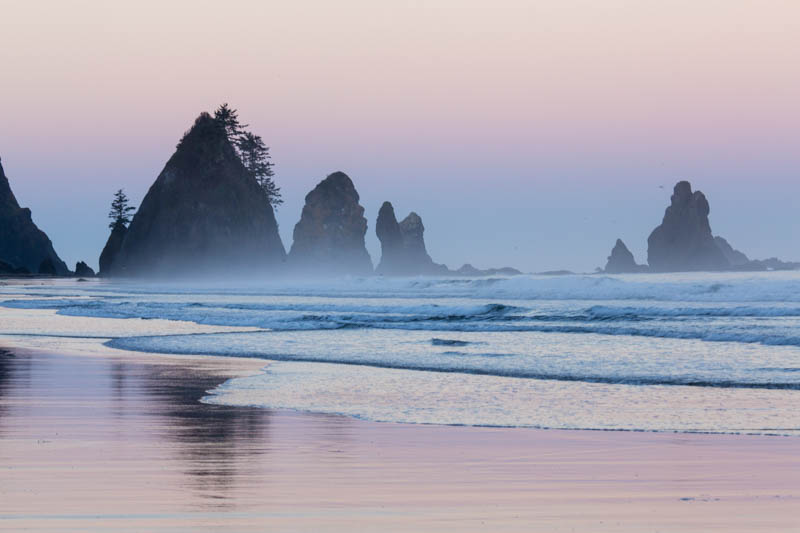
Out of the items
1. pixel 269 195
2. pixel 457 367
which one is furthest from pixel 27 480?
pixel 269 195

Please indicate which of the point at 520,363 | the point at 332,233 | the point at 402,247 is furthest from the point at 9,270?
the point at 520,363

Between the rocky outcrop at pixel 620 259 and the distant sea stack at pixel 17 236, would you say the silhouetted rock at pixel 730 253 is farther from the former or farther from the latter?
the distant sea stack at pixel 17 236

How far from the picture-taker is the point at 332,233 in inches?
6471

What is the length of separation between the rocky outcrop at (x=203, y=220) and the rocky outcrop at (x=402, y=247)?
37883mm

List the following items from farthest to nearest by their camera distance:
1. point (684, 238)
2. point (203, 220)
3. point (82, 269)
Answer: point (82, 269) < point (684, 238) < point (203, 220)

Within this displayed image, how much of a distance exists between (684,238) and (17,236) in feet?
396

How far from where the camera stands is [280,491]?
22.2 feet

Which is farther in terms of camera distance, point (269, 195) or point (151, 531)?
point (269, 195)

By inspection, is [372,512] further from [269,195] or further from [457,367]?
[269,195]

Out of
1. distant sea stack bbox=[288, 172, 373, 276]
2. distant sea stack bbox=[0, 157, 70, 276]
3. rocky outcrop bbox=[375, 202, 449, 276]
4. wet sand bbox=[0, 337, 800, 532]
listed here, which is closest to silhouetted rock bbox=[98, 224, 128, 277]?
distant sea stack bbox=[0, 157, 70, 276]

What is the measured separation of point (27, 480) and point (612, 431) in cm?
530

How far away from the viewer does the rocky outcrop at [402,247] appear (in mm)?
180250

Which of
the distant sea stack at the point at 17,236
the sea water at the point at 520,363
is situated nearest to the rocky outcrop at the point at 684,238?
the distant sea stack at the point at 17,236

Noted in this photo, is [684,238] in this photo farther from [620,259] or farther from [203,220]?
[203,220]
